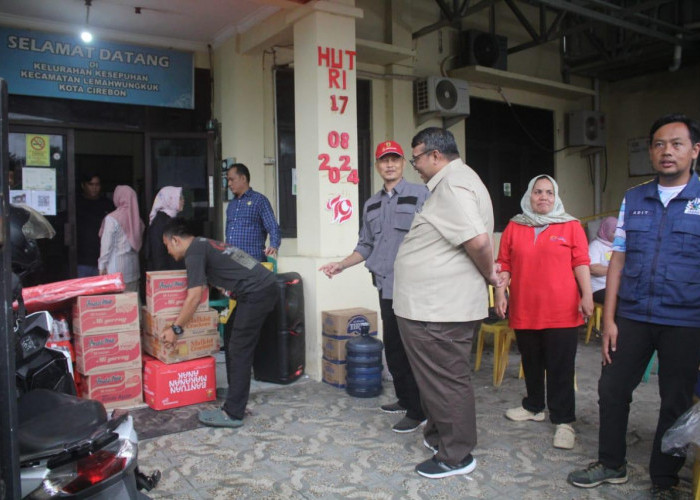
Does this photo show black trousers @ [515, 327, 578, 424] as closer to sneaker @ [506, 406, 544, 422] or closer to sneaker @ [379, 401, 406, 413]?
sneaker @ [506, 406, 544, 422]

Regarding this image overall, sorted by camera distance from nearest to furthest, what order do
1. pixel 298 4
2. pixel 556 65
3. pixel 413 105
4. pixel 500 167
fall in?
pixel 298 4 < pixel 413 105 < pixel 500 167 < pixel 556 65

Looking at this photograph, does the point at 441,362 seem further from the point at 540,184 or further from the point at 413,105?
the point at 413,105

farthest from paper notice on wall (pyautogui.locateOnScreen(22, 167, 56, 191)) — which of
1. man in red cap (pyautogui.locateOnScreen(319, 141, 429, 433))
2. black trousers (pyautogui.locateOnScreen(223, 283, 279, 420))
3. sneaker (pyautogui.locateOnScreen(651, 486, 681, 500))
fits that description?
sneaker (pyautogui.locateOnScreen(651, 486, 681, 500))

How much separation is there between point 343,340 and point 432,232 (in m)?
1.98

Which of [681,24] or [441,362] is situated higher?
[681,24]

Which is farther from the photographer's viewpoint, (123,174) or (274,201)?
(123,174)

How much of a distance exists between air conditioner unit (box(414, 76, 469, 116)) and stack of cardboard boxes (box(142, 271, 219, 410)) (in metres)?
4.64

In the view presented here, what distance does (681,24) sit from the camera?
813cm

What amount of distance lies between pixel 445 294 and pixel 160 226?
152 inches

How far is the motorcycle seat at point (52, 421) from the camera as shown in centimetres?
177

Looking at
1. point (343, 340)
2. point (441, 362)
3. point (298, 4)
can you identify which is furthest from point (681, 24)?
point (441, 362)

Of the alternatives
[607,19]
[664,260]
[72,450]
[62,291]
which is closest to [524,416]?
[664,260]

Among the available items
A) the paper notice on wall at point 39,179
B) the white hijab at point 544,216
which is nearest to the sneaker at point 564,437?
the white hijab at point 544,216

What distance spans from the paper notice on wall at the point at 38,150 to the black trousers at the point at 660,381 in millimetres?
5817
